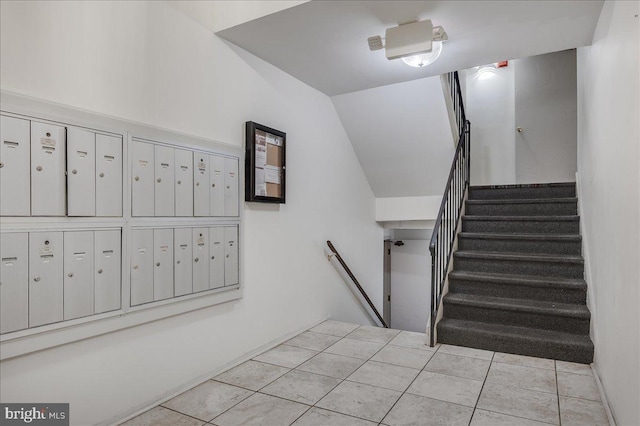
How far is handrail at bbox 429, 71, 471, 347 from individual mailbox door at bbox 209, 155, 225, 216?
1710 mm

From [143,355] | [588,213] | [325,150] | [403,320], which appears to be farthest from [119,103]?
[403,320]

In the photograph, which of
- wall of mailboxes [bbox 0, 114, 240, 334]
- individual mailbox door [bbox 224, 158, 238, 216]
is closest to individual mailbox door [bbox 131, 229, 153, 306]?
wall of mailboxes [bbox 0, 114, 240, 334]

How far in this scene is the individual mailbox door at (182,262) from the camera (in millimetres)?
2389

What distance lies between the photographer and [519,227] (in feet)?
13.4

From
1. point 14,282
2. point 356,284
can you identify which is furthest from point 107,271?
point 356,284

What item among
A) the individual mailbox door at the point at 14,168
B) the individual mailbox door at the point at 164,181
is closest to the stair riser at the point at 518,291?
the individual mailbox door at the point at 164,181

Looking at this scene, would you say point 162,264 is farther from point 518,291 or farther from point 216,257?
point 518,291

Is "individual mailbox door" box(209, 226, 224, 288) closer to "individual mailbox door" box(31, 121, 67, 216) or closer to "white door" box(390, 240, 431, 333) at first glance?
"individual mailbox door" box(31, 121, 67, 216)

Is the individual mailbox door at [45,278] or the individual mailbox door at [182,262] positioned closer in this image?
the individual mailbox door at [45,278]

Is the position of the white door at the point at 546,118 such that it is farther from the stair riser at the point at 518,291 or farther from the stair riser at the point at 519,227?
the stair riser at the point at 518,291

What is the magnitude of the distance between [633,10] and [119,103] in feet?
8.23

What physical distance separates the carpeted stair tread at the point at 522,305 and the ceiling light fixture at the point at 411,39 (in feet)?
6.99

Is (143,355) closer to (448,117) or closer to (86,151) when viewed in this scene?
(86,151)

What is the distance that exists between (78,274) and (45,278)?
0.47 ft
